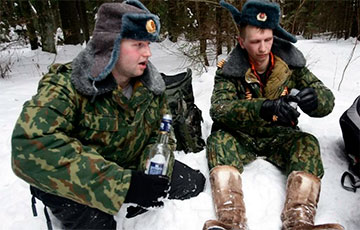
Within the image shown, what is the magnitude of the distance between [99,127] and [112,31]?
58cm

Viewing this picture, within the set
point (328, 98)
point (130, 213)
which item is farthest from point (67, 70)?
point (328, 98)

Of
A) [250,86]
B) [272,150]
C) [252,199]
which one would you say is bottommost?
[252,199]

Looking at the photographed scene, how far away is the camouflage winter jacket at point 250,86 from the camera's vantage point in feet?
8.20

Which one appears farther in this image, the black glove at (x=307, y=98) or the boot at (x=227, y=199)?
the black glove at (x=307, y=98)

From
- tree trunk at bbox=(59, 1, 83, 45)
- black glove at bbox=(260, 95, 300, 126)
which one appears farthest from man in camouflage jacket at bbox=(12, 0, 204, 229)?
tree trunk at bbox=(59, 1, 83, 45)

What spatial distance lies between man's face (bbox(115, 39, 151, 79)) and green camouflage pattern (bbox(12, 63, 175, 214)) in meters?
0.14

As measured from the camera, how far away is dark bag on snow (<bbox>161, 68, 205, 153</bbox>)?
2943 mm

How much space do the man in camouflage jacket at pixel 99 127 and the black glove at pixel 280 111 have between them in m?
0.78

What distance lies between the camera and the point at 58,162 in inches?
59.9

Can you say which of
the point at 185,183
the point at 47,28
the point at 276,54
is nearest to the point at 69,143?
the point at 185,183

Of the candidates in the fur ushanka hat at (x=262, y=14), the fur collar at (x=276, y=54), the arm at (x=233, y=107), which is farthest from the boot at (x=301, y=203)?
the fur ushanka hat at (x=262, y=14)

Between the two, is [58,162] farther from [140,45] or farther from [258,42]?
[258,42]

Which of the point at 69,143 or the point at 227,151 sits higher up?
the point at 69,143

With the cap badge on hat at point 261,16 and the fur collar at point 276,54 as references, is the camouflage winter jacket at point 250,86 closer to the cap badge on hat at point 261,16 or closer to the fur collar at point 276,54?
the fur collar at point 276,54
